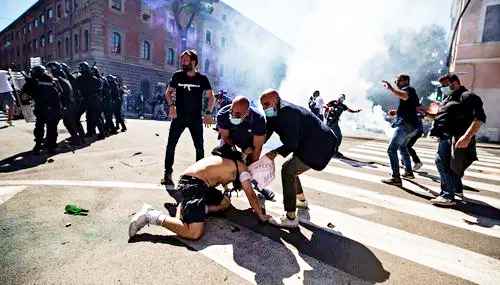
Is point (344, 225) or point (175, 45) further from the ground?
point (175, 45)

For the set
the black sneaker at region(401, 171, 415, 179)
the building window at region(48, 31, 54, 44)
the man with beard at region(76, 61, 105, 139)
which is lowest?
the black sneaker at region(401, 171, 415, 179)

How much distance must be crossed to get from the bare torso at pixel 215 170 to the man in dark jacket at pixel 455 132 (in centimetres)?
311

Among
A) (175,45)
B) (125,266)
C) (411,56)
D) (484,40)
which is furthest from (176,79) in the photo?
(411,56)

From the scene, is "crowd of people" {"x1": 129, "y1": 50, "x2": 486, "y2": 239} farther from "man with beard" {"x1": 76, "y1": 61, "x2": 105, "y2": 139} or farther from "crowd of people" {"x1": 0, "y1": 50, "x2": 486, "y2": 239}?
"man with beard" {"x1": 76, "y1": 61, "x2": 105, "y2": 139}

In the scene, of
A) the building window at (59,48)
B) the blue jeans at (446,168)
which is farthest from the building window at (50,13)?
the blue jeans at (446,168)

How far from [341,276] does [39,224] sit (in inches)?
118

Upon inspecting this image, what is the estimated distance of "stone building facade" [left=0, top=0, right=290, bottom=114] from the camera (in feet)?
93.5

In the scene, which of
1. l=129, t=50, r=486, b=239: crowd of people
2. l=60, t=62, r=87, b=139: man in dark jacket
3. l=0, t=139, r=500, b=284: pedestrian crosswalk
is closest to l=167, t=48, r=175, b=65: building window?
l=60, t=62, r=87, b=139: man in dark jacket

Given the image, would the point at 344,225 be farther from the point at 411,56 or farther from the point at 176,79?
the point at 411,56

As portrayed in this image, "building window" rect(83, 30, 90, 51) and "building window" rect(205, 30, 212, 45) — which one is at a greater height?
"building window" rect(205, 30, 212, 45)

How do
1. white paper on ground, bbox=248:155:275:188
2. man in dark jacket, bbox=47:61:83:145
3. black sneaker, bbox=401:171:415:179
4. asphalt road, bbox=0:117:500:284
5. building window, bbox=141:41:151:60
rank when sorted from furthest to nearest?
building window, bbox=141:41:151:60, man in dark jacket, bbox=47:61:83:145, black sneaker, bbox=401:171:415:179, white paper on ground, bbox=248:155:275:188, asphalt road, bbox=0:117:500:284

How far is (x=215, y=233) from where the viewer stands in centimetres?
318

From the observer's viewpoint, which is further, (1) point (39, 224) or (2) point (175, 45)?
(2) point (175, 45)

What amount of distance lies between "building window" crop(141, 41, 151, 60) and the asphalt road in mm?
29895
